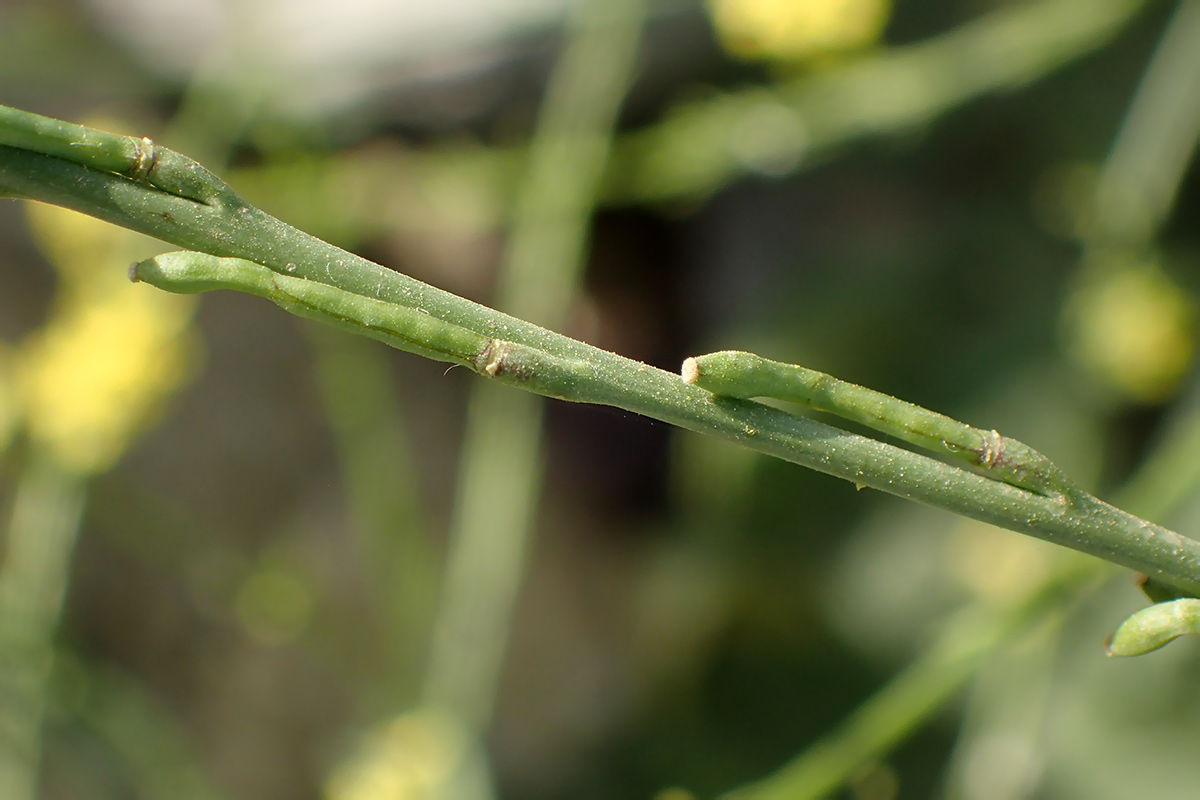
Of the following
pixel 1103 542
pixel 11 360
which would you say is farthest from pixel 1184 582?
pixel 11 360

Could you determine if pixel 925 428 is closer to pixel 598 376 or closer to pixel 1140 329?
pixel 598 376

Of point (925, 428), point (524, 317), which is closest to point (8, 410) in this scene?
point (524, 317)

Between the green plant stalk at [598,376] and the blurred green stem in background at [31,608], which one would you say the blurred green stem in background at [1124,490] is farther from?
the blurred green stem in background at [31,608]

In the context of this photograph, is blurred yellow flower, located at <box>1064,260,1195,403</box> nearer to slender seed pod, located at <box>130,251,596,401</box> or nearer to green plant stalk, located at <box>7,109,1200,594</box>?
green plant stalk, located at <box>7,109,1200,594</box>

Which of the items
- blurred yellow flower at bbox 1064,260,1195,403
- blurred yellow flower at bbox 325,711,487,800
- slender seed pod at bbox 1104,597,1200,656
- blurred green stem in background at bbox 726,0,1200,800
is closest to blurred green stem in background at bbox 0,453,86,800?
blurred yellow flower at bbox 325,711,487,800

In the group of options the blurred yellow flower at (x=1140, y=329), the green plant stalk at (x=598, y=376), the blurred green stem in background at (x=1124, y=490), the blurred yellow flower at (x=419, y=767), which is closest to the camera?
the green plant stalk at (x=598, y=376)

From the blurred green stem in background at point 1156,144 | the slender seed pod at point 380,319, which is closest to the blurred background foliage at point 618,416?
the blurred green stem in background at point 1156,144
